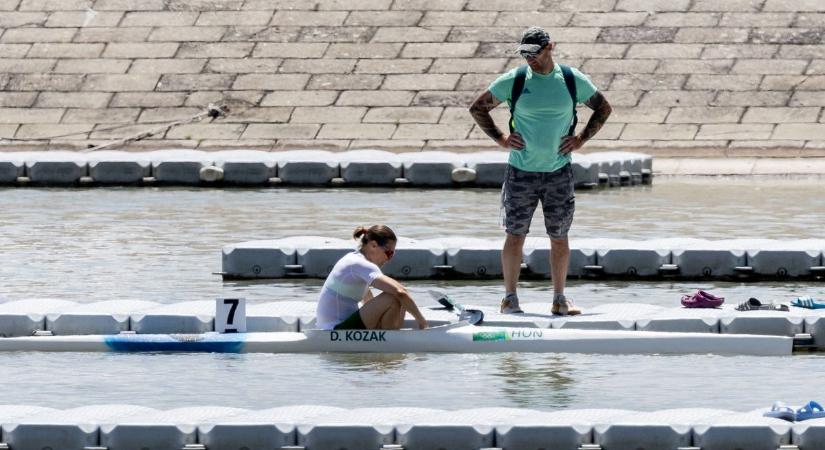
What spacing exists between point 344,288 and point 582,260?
4.06m

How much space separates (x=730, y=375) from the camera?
11133 millimetres

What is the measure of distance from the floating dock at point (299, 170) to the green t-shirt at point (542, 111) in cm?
1108

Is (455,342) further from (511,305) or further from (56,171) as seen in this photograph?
(56,171)

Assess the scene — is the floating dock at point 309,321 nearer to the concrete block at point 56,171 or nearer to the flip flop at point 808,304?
the flip flop at point 808,304

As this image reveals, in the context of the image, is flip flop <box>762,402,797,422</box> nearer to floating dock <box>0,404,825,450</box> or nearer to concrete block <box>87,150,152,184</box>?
floating dock <box>0,404,825,450</box>

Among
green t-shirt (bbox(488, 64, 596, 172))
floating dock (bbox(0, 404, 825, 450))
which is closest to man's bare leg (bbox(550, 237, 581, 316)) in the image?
green t-shirt (bbox(488, 64, 596, 172))

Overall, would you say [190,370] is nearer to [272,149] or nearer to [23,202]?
[23,202]

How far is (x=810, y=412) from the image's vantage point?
29.6ft

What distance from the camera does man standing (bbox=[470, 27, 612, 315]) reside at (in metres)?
12.4

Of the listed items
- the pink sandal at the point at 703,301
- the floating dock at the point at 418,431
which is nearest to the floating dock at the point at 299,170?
the pink sandal at the point at 703,301

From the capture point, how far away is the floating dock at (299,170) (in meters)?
23.9

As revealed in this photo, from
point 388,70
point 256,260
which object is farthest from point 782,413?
point 388,70

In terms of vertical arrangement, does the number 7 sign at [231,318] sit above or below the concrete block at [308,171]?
below

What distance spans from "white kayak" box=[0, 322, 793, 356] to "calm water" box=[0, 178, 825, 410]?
4.5 inches
